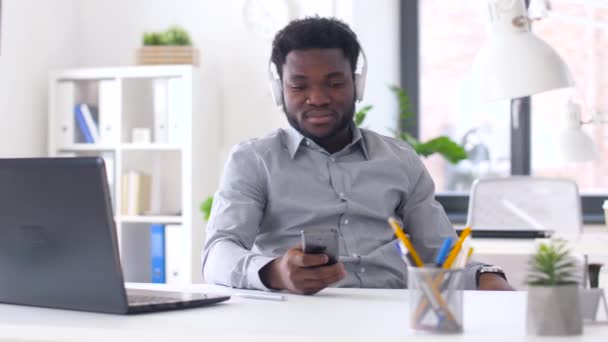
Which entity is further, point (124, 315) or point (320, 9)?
point (320, 9)

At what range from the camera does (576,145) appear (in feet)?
11.1

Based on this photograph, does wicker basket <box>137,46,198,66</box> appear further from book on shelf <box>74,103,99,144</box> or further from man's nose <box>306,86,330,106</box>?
man's nose <box>306,86,330,106</box>

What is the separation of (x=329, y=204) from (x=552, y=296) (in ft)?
2.92

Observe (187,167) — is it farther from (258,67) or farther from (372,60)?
(372,60)

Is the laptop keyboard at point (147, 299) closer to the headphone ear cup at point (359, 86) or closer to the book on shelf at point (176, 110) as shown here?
the headphone ear cup at point (359, 86)

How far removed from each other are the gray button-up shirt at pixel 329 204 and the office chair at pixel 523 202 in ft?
5.05

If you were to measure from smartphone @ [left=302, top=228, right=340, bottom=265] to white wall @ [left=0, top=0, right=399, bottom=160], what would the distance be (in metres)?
2.77

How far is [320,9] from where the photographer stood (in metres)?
4.37

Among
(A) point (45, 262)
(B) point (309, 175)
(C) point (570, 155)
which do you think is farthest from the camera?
(C) point (570, 155)

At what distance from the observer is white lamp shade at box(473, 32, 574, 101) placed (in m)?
2.67

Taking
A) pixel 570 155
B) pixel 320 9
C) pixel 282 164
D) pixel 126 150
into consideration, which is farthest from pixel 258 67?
pixel 282 164

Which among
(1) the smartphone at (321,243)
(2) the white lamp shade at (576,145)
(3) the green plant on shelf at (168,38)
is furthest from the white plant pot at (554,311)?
(3) the green plant on shelf at (168,38)

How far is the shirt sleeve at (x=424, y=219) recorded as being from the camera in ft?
6.64

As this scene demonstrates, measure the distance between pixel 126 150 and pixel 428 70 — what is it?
58.8 inches
